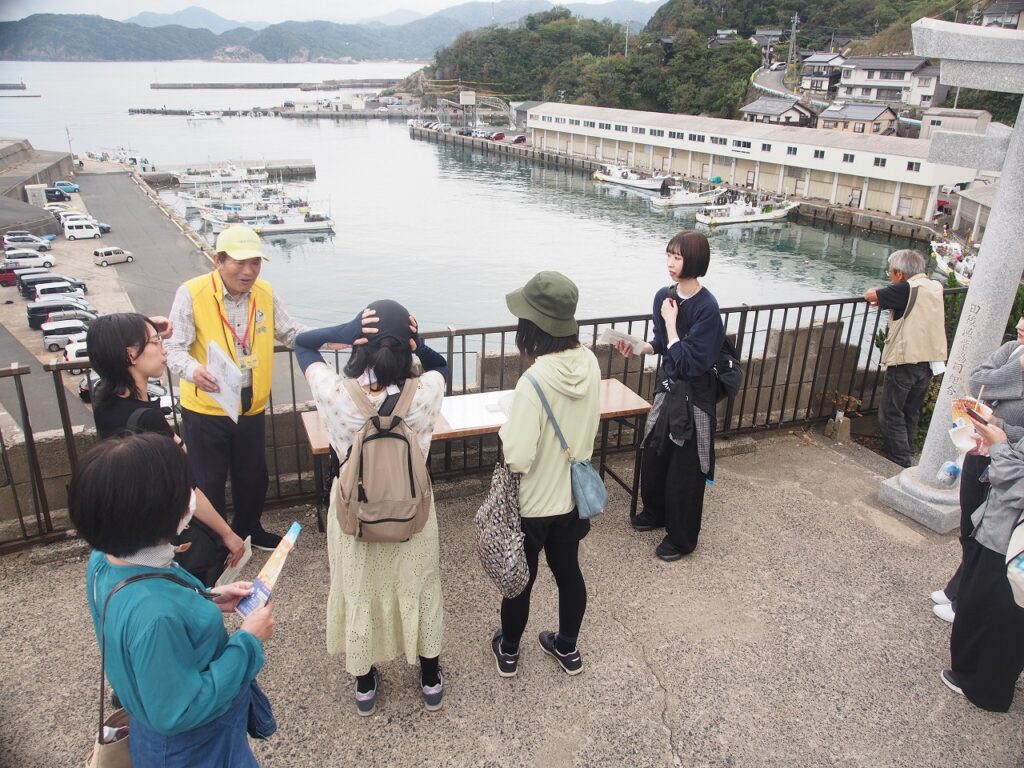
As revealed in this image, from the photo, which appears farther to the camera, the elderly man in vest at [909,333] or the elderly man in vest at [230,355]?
the elderly man in vest at [909,333]

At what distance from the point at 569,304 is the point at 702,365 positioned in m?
1.36

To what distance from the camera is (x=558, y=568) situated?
3.05 m

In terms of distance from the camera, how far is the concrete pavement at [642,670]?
2891 mm

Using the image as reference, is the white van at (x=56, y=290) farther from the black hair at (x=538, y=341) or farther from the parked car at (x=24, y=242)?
the black hair at (x=538, y=341)

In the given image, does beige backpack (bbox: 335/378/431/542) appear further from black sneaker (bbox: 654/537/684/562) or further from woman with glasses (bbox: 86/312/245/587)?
black sneaker (bbox: 654/537/684/562)

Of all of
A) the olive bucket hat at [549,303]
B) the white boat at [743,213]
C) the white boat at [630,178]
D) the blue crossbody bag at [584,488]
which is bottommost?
the white boat at [743,213]

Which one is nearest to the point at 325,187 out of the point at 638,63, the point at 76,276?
the point at 76,276

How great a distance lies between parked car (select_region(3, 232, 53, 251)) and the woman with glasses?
42191 millimetres

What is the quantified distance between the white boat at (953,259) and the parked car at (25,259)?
42852 mm

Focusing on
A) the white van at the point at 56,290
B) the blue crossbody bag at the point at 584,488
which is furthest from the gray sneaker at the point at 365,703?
the white van at the point at 56,290

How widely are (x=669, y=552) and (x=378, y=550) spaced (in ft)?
6.83

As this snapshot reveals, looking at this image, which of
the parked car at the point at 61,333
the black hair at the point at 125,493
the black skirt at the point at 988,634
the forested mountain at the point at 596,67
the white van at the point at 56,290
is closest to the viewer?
the black hair at the point at 125,493

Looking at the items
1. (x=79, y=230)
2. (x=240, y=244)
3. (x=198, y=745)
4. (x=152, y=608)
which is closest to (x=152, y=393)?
(x=240, y=244)

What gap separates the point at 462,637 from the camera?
3.47 metres
